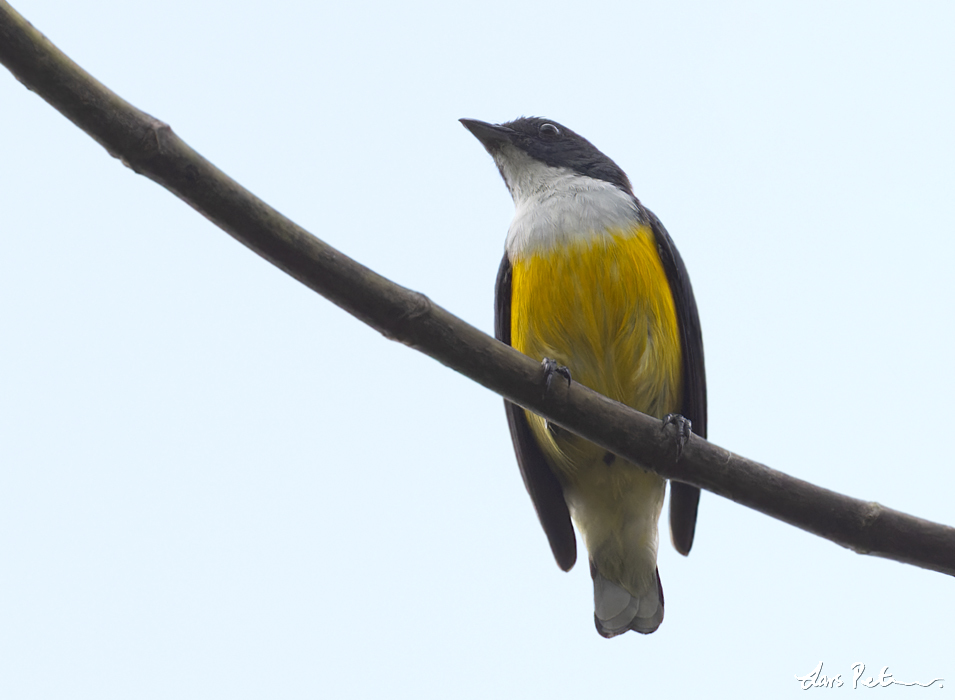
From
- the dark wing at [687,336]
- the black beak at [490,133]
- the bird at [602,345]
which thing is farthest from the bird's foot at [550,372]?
the black beak at [490,133]

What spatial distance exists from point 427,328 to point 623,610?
9.81 feet

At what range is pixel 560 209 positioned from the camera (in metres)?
4.85

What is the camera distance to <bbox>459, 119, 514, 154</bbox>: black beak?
579 cm

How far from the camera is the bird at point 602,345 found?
4527 millimetres

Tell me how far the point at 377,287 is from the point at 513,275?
218 cm

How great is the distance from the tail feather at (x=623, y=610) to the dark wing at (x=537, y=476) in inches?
11.9

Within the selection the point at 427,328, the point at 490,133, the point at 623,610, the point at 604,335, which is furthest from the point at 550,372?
the point at 490,133

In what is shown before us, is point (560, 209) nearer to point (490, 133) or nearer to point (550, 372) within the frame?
point (490, 133)

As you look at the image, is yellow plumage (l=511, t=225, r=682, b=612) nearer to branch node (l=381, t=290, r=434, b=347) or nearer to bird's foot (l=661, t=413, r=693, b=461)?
bird's foot (l=661, t=413, r=693, b=461)

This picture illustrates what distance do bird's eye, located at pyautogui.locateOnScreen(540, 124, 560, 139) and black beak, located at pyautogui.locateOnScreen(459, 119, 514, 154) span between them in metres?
0.23

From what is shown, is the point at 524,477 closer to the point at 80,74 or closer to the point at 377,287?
the point at 377,287

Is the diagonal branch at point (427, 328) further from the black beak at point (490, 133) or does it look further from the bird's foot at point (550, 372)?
the black beak at point (490, 133)

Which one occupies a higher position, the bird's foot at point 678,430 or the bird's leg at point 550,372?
the bird's leg at point 550,372

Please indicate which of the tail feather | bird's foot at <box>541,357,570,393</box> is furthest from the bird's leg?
the tail feather
